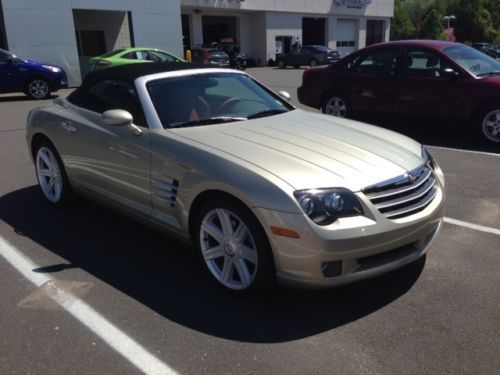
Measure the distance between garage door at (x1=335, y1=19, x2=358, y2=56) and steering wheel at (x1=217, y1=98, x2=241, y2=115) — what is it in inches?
1727

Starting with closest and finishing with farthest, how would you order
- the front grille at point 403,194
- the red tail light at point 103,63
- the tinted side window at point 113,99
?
the front grille at point 403,194 → the tinted side window at point 113,99 → the red tail light at point 103,63

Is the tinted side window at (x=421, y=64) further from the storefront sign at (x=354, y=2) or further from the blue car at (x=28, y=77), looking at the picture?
the storefront sign at (x=354, y=2)

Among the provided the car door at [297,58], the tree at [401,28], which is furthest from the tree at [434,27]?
the car door at [297,58]

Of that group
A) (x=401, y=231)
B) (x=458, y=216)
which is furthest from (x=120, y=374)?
(x=458, y=216)

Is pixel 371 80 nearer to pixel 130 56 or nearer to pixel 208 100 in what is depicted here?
pixel 208 100

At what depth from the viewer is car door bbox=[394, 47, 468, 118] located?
7.64 meters

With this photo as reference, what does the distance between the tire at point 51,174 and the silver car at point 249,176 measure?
0.27m

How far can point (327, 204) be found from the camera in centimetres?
297

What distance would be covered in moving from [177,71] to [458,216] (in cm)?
291

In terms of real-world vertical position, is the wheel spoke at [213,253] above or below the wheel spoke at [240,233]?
below

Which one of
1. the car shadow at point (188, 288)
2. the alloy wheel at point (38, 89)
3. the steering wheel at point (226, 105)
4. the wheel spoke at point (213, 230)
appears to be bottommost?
the alloy wheel at point (38, 89)

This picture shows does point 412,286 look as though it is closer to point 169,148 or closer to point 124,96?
point 169,148

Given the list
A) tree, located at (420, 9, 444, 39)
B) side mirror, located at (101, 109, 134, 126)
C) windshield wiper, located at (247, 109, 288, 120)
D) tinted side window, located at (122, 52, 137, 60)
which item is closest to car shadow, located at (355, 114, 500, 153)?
windshield wiper, located at (247, 109, 288, 120)

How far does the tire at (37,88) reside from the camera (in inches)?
593
